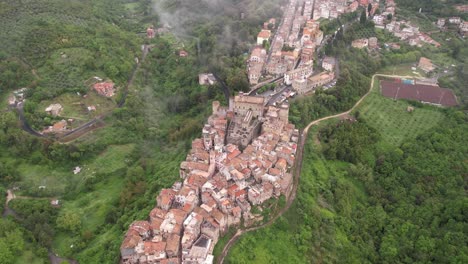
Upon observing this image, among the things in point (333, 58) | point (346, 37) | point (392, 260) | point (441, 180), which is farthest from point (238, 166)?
point (346, 37)

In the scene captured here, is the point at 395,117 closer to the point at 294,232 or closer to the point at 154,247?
the point at 294,232

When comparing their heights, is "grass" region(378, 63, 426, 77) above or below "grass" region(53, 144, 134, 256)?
above

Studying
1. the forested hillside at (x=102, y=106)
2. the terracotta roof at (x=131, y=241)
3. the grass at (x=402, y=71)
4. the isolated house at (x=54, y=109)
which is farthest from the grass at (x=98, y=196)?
the grass at (x=402, y=71)

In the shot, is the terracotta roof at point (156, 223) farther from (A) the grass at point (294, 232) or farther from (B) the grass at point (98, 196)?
(B) the grass at point (98, 196)

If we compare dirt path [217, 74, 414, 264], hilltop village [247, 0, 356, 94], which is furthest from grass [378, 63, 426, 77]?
hilltop village [247, 0, 356, 94]

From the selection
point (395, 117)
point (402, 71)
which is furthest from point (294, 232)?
point (402, 71)

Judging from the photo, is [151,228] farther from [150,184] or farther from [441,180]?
[441,180]

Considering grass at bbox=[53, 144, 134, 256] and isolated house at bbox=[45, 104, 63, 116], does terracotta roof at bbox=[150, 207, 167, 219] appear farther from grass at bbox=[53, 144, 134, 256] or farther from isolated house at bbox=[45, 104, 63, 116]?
isolated house at bbox=[45, 104, 63, 116]
